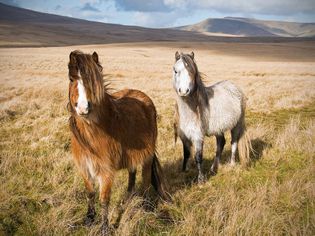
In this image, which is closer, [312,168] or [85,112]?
[85,112]

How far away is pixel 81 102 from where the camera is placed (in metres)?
3.17

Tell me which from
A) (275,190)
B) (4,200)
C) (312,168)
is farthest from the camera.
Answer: (312,168)

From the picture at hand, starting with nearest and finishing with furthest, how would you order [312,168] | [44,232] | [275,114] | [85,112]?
[85,112] → [44,232] → [312,168] → [275,114]

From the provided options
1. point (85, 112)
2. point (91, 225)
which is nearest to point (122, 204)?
point (91, 225)

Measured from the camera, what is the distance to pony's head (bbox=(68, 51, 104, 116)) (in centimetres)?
319

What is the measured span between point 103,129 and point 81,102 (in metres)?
0.68

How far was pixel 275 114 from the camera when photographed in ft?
42.0

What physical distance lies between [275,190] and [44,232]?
3.52m

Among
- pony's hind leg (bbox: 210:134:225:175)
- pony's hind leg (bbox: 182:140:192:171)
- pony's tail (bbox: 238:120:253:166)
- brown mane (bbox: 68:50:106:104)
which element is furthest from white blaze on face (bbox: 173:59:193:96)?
pony's tail (bbox: 238:120:253:166)

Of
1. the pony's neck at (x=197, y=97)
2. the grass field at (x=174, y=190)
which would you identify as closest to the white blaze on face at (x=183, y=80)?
the pony's neck at (x=197, y=97)

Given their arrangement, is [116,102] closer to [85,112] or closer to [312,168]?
[85,112]

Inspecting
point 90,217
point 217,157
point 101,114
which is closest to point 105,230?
point 90,217

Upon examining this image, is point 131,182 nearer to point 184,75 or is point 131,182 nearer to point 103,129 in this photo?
point 103,129

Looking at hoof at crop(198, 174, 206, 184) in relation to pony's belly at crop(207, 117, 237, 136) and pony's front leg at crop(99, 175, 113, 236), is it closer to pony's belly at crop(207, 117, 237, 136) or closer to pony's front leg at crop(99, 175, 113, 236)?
pony's belly at crop(207, 117, 237, 136)
